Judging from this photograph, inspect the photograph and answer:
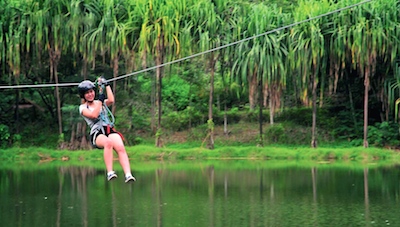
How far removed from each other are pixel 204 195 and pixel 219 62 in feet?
36.9

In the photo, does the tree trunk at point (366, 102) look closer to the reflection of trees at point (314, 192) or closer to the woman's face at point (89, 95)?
the reflection of trees at point (314, 192)

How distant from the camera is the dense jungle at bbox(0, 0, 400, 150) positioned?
23.7 meters

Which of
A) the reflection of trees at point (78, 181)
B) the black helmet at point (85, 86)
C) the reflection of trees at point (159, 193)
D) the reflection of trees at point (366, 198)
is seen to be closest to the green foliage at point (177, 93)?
the reflection of trees at point (78, 181)

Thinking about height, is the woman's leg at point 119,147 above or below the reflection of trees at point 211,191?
above

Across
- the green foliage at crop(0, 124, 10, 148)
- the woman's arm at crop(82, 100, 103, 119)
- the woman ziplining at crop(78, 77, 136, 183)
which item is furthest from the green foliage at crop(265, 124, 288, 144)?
the woman's arm at crop(82, 100, 103, 119)

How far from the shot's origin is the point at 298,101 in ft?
93.1

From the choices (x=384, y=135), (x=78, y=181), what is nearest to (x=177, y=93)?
(x=384, y=135)

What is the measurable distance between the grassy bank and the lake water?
1.17m

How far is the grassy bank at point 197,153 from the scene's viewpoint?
24156mm

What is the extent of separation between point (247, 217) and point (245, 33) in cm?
1116

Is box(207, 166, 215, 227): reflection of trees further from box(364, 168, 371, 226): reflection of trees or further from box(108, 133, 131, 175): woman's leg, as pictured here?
box(108, 133, 131, 175): woman's leg

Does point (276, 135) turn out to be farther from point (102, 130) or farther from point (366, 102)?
point (102, 130)

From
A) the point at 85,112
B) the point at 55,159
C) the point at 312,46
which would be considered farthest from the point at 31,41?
the point at 85,112

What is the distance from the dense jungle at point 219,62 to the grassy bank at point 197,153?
0.56 metres
